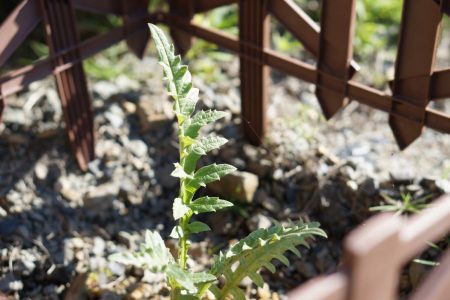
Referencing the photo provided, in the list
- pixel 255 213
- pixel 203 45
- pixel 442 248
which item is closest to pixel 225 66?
pixel 203 45

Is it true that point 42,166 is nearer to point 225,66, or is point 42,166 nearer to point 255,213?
point 255,213

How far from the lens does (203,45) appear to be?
13.6 ft

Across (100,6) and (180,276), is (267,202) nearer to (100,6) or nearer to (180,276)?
(180,276)

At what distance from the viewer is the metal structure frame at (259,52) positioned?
269 cm

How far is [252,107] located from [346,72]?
597 millimetres

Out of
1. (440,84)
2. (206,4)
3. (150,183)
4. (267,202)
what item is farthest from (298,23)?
(150,183)

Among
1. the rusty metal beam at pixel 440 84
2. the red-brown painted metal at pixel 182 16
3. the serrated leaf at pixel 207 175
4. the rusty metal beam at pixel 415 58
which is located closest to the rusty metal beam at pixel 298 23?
the rusty metal beam at pixel 415 58

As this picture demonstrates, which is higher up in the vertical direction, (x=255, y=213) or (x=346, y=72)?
(x=346, y=72)

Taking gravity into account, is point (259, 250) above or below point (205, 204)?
below

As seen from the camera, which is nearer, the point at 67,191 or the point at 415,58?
the point at 415,58

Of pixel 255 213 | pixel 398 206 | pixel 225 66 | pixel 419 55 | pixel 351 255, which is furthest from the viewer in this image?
pixel 225 66

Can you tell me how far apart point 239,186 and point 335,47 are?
2.52ft

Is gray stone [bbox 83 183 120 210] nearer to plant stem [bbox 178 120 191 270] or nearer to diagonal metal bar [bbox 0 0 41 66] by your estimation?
diagonal metal bar [bbox 0 0 41 66]

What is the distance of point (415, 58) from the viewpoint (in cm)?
269
